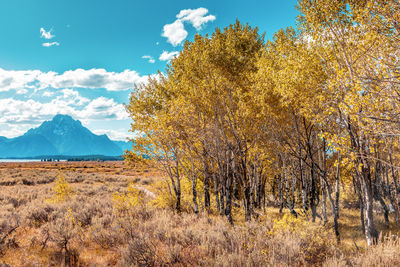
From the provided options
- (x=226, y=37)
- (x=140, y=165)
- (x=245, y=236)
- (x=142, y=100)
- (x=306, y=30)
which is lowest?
(x=245, y=236)

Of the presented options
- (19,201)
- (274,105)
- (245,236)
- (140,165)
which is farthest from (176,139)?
(19,201)

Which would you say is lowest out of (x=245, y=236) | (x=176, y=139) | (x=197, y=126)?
(x=245, y=236)

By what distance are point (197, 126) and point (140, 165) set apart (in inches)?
196

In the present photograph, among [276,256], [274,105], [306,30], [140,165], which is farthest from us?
[140,165]

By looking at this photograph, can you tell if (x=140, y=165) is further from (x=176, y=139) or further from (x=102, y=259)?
(x=102, y=259)

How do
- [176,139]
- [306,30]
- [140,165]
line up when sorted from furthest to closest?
[140,165], [176,139], [306,30]

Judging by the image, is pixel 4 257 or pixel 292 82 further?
pixel 292 82

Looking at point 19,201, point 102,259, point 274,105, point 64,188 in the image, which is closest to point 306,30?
point 274,105

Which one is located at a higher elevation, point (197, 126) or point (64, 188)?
point (197, 126)

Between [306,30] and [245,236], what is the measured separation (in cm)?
868

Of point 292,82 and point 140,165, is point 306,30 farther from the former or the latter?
point 140,165

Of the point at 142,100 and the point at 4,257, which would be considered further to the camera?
the point at 142,100

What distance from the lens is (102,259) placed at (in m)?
7.27

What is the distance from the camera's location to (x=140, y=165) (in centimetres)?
1473
